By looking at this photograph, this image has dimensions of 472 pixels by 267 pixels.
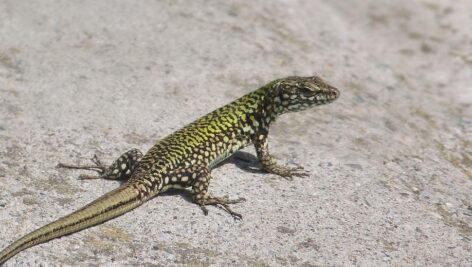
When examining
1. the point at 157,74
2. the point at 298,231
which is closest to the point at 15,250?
the point at 298,231

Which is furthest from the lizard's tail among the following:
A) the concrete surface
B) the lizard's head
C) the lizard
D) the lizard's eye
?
the lizard's eye

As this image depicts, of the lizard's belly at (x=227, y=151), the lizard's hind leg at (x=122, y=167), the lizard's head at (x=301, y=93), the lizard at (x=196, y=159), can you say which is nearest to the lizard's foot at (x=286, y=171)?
the lizard at (x=196, y=159)

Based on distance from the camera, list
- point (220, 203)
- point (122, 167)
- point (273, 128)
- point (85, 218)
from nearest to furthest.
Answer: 1. point (85, 218)
2. point (220, 203)
3. point (122, 167)
4. point (273, 128)

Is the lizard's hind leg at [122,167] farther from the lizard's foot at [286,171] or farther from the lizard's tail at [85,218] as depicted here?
the lizard's foot at [286,171]

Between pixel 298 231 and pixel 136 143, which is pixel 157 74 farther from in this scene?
pixel 298 231

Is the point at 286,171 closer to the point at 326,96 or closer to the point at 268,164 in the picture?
the point at 268,164

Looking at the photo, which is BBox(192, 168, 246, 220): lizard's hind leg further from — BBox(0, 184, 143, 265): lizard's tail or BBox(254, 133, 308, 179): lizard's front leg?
BBox(254, 133, 308, 179): lizard's front leg

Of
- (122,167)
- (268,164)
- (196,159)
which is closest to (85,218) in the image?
(122,167)
